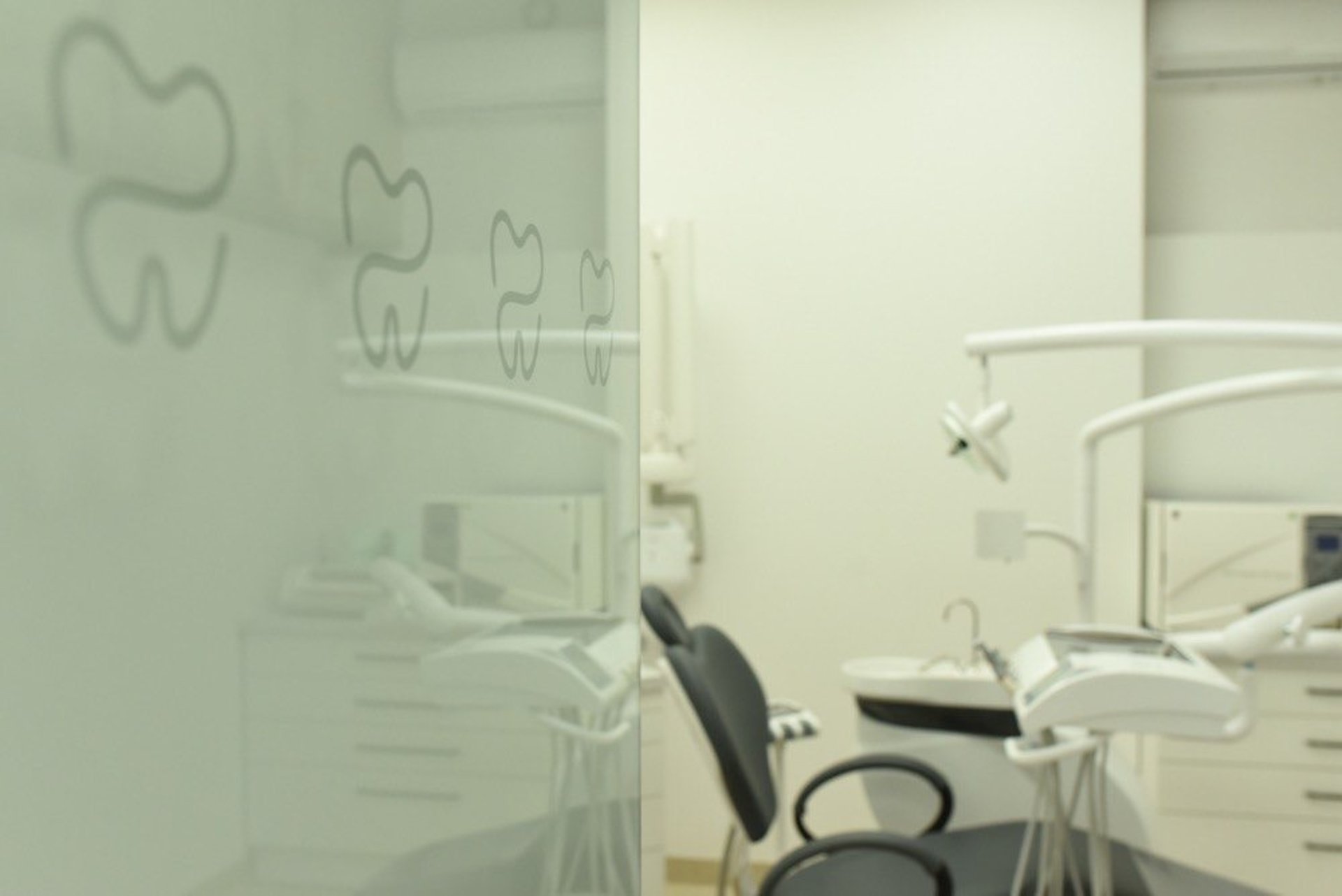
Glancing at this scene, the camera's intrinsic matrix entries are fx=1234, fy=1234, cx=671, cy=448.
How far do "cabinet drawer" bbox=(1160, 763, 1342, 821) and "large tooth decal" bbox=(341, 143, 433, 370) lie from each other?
11.2ft

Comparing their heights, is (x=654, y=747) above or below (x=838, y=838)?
below

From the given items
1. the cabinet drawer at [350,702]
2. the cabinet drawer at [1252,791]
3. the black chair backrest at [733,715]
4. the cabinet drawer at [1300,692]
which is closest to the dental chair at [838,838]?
the black chair backrest at [733,715]

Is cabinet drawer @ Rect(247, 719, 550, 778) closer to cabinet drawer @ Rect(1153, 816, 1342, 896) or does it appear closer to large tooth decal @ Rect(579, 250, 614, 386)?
large tooth decal @ Rect(579, 250, 614, 386)

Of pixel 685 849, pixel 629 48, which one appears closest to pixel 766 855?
pixel 685 849

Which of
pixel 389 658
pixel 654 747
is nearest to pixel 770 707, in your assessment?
pixel 654 747

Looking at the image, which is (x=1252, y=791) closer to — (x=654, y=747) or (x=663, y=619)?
(x=654, y=747)

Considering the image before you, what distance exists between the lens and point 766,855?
3.79 metres

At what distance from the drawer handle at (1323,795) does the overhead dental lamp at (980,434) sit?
4.60 ft

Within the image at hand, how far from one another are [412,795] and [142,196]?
0.22 m

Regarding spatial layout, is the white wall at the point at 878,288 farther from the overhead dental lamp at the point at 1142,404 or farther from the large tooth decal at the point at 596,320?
the large tooth decal at the point at 596,320

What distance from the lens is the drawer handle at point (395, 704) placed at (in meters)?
0.36

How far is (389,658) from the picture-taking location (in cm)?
38

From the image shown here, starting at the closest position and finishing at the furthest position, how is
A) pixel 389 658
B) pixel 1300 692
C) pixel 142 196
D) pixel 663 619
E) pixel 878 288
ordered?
1. pixel 142 196
2. pixel 389 658
3. pixel 663 619
4. pixel 1300 692
5. pixel 878 288

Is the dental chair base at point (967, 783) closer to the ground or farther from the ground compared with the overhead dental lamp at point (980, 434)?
closer to the ground
